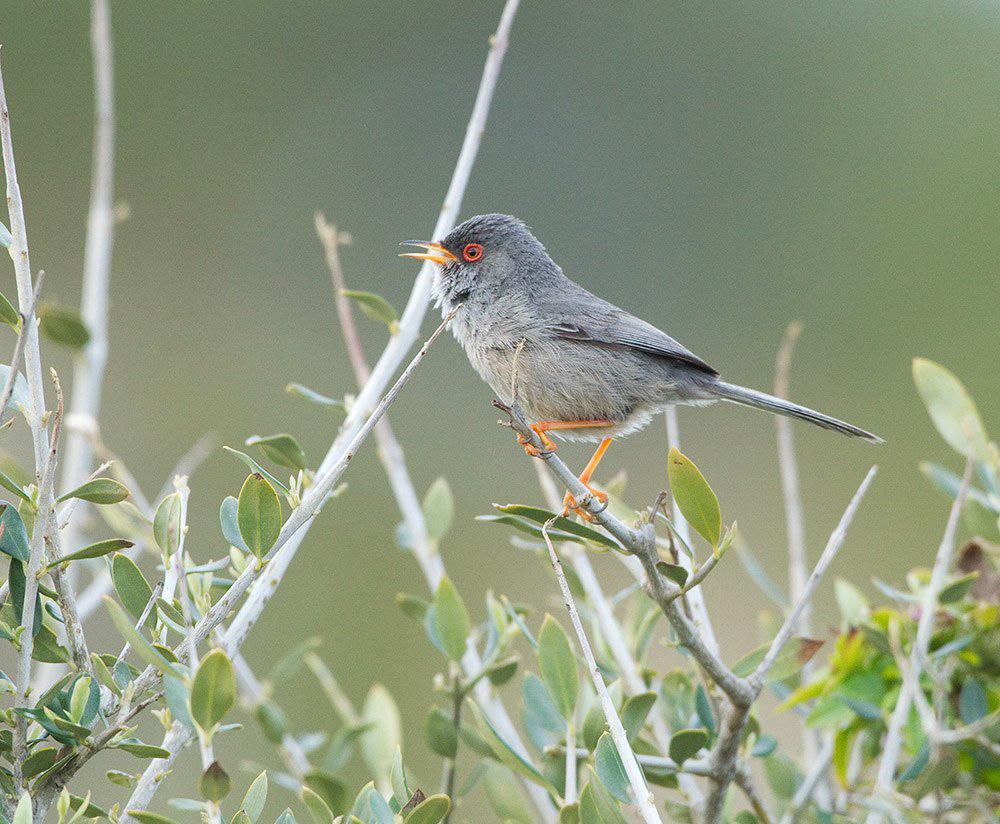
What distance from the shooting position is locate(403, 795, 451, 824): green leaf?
1.53 m

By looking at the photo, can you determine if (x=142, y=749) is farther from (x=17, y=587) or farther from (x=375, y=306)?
(x=375, y=306)

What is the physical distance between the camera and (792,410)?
11.5 ft

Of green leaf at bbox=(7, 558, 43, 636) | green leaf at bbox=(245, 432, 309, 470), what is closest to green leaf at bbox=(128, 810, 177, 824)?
green leaf at bbox=(7, 558, 43, 636)

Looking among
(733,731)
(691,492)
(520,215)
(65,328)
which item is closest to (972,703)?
(733,731)

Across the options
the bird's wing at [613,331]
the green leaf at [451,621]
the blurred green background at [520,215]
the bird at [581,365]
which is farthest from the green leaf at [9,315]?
the blurred green background at [520,215]

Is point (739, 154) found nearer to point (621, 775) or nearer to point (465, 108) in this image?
point (465, 108)

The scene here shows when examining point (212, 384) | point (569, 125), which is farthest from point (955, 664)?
point (569, 125)

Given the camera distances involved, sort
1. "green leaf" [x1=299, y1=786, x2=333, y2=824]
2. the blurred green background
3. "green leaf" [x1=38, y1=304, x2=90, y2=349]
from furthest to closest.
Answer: the blurred green background
"green leaf" [x1=38, y1=304, x2=90, y2=349]
"green leaf" [x1=299, y1=786, x2=333, y2=824]

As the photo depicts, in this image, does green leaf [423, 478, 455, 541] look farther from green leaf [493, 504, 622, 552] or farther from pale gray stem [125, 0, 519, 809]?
green leaf [493, 504, 622, 552]

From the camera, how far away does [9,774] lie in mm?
1536

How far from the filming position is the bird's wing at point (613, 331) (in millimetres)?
3928

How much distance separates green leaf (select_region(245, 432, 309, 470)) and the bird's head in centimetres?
240

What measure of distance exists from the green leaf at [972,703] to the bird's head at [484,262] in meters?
2.49

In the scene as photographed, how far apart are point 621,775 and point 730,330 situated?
1161 cm
